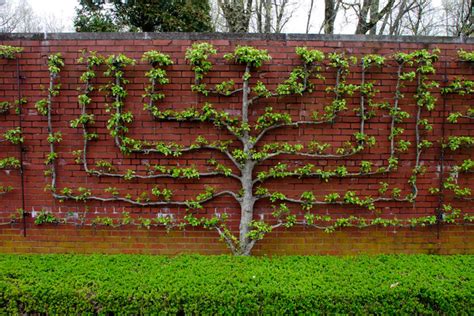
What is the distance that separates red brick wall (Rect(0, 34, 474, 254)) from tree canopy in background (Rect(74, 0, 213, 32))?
13.6 feet

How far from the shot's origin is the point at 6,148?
13.5ft

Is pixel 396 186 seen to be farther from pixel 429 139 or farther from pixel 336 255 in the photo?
pixel 336 255

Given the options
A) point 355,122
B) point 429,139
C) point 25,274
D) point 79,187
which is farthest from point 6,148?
point 429,139

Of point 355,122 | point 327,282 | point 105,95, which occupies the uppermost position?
point 105,95

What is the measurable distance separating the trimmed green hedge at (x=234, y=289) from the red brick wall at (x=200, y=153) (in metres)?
0.69

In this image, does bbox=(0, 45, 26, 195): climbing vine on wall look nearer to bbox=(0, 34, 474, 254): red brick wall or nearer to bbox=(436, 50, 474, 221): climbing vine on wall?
bbox=(0, 34, 474, 254): red brick wall

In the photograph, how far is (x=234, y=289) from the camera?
3.09m

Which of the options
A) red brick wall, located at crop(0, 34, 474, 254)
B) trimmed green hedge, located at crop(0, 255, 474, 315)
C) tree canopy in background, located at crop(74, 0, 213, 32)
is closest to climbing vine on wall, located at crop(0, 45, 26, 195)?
red brick wall, located at crop(0, 34, 474, 254)

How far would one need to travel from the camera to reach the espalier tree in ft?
12.9

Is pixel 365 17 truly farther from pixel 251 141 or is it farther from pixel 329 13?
pixel 251 141

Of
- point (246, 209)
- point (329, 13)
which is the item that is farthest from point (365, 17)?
point (246, 209)

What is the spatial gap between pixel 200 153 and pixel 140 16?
525 cm

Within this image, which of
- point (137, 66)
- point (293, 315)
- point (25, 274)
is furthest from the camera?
point (137, 66)

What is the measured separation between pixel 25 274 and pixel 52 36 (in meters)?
2.63
